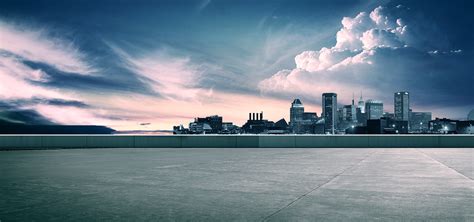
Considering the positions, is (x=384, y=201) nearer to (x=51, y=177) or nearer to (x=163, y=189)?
(x=163, y=189)

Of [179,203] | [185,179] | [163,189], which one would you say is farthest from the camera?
[185,179]

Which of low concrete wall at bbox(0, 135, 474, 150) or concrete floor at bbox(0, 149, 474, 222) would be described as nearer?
concrete floor at bbox(0, 149, 474, 222)

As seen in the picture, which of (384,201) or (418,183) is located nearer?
(384,201)

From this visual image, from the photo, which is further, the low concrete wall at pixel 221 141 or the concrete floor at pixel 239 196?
the low concrete wall at pixel 221 141

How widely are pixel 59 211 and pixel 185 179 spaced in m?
4.25

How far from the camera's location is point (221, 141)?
30828 mm

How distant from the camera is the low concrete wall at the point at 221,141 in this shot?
1158 inches

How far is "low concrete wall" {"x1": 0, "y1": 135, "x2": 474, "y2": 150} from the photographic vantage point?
29422mm

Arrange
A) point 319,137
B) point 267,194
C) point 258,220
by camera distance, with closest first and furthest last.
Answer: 1. point 258,220
2. point 267,194
3. point 319,137

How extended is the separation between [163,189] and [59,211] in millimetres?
2582

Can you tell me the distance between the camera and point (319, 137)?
98.5ft

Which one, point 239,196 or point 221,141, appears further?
point 221,141

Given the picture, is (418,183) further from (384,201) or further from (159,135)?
(159,135)

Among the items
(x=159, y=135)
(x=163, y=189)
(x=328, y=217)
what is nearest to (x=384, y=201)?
(x=328, y=217)
